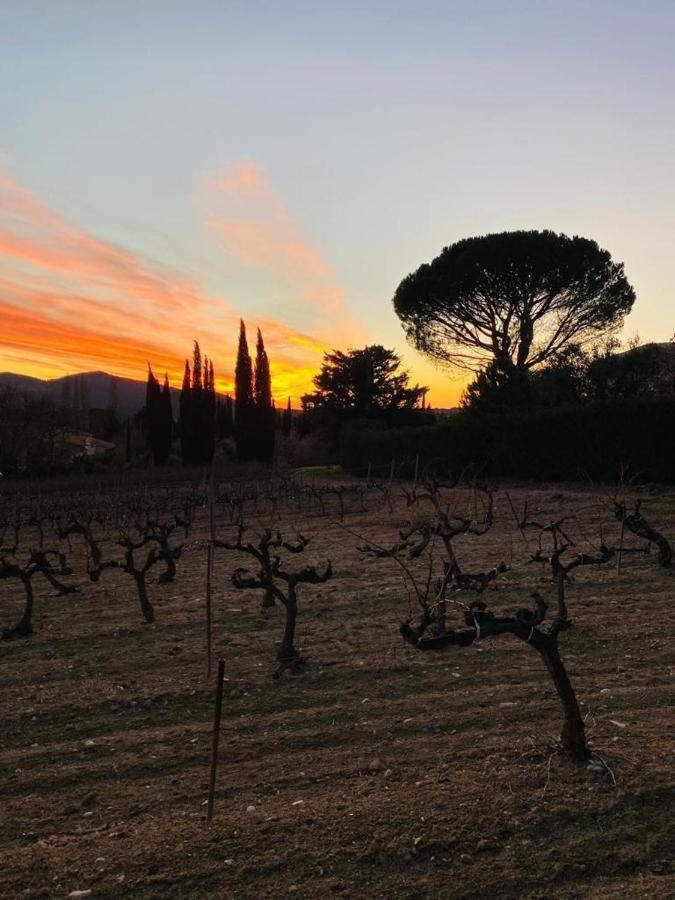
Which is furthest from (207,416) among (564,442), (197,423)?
(564,442)

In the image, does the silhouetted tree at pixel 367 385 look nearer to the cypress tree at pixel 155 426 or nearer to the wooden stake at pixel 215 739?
the cypress tree at pixel 155 426

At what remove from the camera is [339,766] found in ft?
10.3

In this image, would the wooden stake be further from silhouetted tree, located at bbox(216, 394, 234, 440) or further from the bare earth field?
silhouetted tree, located at bbox(216, 394, 234, 440)

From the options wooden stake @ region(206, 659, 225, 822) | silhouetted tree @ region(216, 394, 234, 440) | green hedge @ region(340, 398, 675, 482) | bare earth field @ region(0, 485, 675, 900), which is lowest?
bare earth field @ region(0, 485, 675, 900)

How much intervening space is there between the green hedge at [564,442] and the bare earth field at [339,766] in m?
8.58

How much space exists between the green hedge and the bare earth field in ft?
28.1

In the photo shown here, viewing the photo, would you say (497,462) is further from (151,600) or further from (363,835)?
(363,835)

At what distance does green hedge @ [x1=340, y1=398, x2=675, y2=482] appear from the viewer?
15.3 meters

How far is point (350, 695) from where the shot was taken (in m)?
4.07

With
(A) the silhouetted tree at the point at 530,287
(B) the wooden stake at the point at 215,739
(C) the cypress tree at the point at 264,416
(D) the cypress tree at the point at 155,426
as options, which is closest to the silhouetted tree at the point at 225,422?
(D) the cypress tree at the point at 155,426

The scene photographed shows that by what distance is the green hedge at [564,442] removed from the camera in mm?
15328

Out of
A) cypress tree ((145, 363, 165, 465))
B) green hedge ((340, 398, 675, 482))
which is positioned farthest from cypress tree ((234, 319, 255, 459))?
green hedge ((340, 398, 675, 482))

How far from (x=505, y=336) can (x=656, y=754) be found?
24.9m

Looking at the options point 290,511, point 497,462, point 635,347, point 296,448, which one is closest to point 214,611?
point 290,511
